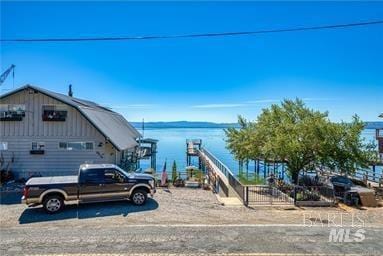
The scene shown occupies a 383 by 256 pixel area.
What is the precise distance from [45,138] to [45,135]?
0.20m

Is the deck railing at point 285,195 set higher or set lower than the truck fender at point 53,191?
lower

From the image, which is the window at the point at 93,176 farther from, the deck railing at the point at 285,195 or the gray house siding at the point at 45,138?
the gray house siding at the point at 45,138

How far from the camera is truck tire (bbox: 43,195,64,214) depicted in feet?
45.3

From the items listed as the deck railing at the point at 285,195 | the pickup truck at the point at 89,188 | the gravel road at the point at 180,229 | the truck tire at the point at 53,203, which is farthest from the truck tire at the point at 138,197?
the deck railing at the point at 285,195

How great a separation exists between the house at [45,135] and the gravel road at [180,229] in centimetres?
640

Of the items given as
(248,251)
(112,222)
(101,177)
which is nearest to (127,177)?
(101,177)

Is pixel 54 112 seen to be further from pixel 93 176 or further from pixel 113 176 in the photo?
pixel 113 176

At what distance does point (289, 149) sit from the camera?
19422mm

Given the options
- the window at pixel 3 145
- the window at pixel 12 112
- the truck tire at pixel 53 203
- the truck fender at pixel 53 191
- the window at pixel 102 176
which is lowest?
the truck tire at pixel 53 203

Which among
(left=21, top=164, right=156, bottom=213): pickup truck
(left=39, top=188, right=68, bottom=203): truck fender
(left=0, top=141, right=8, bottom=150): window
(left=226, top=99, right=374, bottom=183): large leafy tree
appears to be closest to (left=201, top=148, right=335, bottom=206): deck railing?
(left=226, top=99, right=374, bottom=183): large leafy tree

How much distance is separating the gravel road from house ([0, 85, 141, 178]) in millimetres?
6396

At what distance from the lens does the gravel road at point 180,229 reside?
9445 mm

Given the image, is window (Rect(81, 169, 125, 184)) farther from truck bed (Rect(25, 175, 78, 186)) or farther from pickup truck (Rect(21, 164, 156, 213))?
truck bed (Rect(25, 175, 78, 186))

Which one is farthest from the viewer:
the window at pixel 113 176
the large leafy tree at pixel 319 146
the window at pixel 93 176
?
the large leafy tree at pixel 319 146
